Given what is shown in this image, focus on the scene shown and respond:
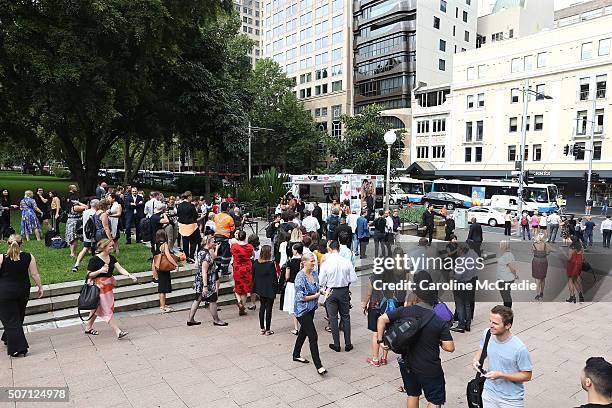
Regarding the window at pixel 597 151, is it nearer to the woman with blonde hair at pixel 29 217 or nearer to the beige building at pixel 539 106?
the beige building at pixel 539 106

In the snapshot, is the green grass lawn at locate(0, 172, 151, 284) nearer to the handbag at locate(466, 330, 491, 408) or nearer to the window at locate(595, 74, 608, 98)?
the handbag at locate(466, 330, 491, 408)

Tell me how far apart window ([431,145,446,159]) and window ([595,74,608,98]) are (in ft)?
53.4

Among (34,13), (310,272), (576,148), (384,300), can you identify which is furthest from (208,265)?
(576,148)

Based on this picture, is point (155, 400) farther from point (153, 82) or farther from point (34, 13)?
point (153, 82)

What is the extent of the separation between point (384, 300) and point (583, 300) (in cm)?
736

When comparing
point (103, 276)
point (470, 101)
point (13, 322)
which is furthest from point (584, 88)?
point (13, 322)

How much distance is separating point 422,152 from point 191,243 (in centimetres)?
4589

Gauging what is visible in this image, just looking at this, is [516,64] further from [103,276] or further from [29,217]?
[103,276]

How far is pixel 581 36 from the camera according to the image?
38469mm

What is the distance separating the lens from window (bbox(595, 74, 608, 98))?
3738 centimetres

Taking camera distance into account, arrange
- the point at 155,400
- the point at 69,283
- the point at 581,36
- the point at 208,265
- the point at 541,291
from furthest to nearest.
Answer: the point at 581,36 < the point at 541,291 < the point at 69,283 < the point at 208,265 < the point at 155,400

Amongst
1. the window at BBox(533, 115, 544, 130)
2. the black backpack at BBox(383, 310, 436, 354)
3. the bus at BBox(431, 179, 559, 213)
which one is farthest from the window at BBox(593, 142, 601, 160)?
the black backpack at BBox(383, 310, 436, 354)

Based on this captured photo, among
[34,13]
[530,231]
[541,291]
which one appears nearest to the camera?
[541,291]

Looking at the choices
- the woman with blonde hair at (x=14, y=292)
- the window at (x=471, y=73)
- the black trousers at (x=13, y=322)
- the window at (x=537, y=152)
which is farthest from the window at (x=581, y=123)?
the black trousers at (x=13, y=322)
